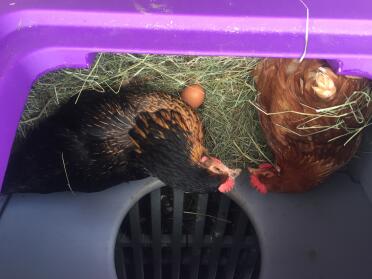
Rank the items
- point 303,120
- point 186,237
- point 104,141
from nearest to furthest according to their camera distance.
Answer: point 303,120
point 104,141
point 186,237

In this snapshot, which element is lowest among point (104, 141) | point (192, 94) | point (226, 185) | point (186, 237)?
point (186, 237)

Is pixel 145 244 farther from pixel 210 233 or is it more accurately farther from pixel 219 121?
pixel 219 121

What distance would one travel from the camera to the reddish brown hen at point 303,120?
1.04m

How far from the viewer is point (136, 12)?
843mm

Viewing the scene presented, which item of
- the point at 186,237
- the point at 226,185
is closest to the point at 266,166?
the point at 226,185

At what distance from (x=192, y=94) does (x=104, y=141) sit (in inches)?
11.5

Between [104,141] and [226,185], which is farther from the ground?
[104,141]

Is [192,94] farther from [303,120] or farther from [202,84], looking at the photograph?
[303,120]

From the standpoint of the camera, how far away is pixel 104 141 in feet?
4.19

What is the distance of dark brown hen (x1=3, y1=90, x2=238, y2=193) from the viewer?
1.26 meters

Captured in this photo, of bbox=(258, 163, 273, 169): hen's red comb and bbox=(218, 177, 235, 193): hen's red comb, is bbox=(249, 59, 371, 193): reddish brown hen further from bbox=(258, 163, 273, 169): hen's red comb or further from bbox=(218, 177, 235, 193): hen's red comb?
bbox=(218, 177, 235, 193): hen's red comb

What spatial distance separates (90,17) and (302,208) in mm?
849

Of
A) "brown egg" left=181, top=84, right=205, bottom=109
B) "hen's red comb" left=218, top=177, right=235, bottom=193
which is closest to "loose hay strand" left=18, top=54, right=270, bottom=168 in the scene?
"brown egg" left=181, top=84, right=205, bottom=109

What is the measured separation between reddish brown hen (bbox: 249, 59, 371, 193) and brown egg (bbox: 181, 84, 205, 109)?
0.17 meters
